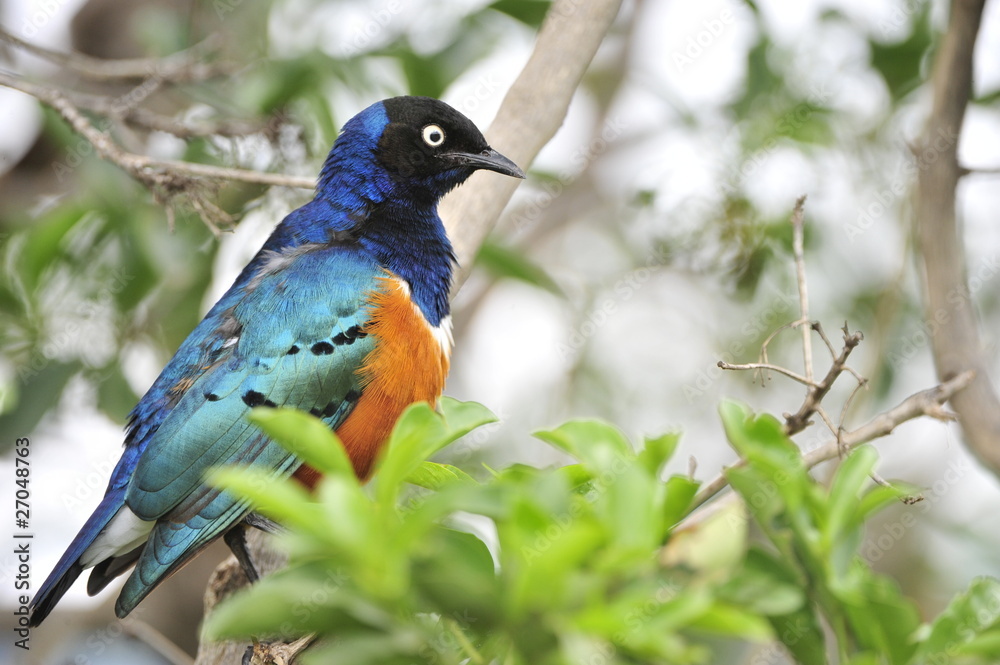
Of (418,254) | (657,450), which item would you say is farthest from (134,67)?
(657,450)

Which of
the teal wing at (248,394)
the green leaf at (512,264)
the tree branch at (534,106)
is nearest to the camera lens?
the teal wing at (248,394)

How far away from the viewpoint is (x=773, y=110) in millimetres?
5438

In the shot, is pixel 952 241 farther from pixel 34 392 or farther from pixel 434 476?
pixel 34 392

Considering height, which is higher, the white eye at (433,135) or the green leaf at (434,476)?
the green leaf at (434,476)

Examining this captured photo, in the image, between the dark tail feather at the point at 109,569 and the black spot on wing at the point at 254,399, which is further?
the dark tail feather at the point at 109,569

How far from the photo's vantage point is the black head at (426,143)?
4.36 metres

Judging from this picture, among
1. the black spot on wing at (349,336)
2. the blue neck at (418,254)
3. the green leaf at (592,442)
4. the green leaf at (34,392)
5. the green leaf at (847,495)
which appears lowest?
the green leaf at (34,392)

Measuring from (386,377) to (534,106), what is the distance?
1.30 m

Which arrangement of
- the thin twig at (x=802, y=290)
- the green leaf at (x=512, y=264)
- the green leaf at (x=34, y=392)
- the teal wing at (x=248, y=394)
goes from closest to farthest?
the thin twig at (x=802, y=290), the teal wing at (x=248, y=394), the green leaf at (x=34, y=392), the green leaf at (x=512, y=264)

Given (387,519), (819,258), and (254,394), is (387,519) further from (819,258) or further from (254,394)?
(819,258)

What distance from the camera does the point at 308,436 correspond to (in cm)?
162

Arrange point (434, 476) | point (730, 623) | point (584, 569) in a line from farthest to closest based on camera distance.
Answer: point (434, 476) → point (584, 569) → point (730, 623)

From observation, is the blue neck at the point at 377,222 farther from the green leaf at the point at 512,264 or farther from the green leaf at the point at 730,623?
the green leaf at the point at 730,623

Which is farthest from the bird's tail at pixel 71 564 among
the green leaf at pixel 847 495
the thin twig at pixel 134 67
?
the green leaf at pixel 847 495
